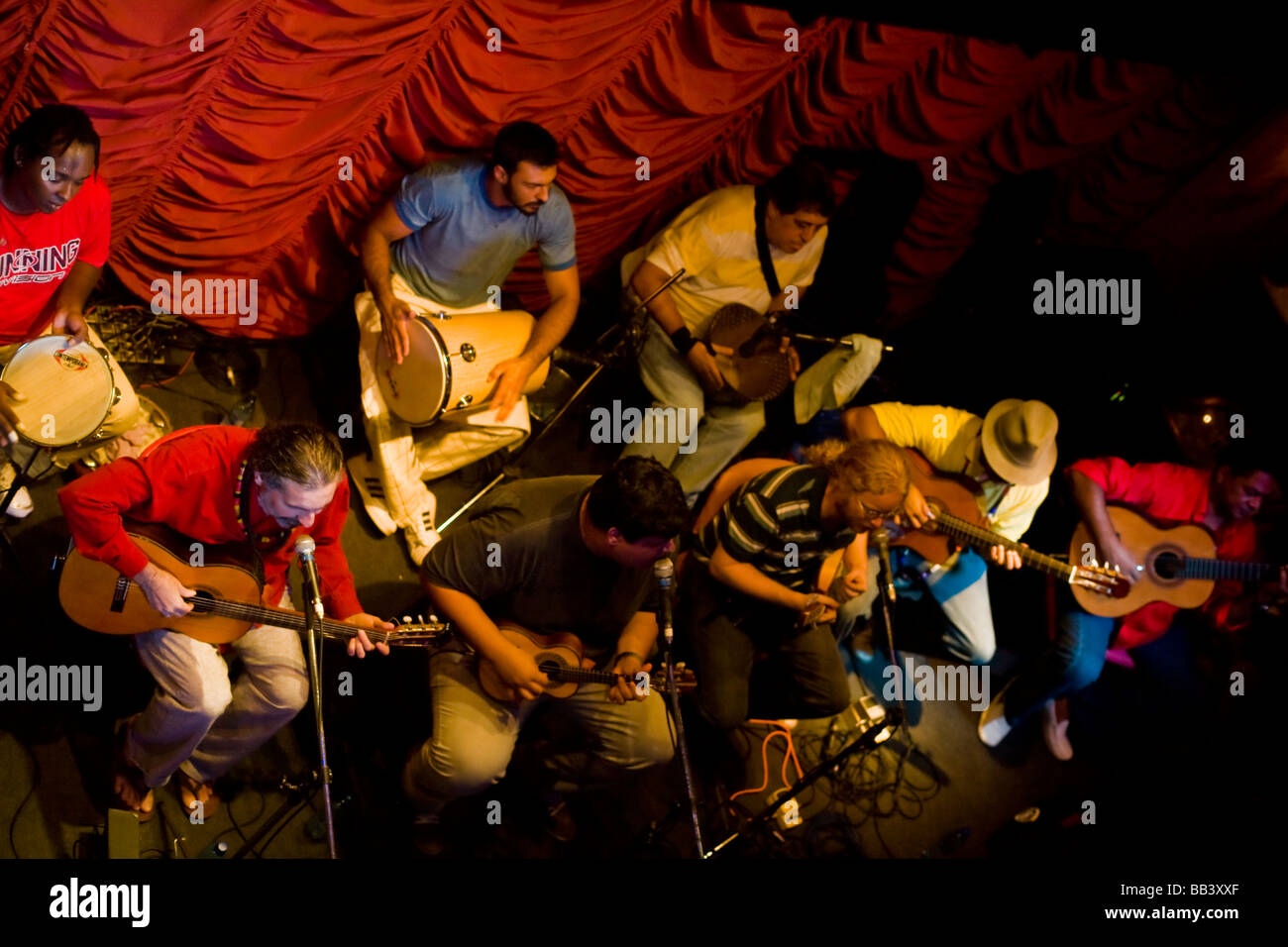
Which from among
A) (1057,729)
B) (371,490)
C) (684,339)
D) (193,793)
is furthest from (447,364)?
(1057,729)

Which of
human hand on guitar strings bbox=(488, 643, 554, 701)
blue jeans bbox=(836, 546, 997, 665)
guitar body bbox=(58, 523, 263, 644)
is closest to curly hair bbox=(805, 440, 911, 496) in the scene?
blue jeans bbox=(836, 546, 997, 665)

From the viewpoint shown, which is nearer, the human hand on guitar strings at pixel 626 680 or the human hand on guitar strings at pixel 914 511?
the human hand on guitar strings at pixel 626 680

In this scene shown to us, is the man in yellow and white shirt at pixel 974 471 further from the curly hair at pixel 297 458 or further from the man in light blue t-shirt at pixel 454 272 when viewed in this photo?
the curly hair at pixel 297 458

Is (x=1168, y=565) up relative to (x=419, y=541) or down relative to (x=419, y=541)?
down

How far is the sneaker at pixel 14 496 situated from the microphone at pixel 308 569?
1.71 m

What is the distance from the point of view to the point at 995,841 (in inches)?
173

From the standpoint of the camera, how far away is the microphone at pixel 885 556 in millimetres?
3953

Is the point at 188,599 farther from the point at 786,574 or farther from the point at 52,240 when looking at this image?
the point at 786,574

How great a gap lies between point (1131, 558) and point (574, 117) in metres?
3.16

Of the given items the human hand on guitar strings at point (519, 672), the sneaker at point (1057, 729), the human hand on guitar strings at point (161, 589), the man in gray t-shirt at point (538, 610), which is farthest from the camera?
the sneaker at point (1057, 729)

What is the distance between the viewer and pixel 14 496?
3.61 m

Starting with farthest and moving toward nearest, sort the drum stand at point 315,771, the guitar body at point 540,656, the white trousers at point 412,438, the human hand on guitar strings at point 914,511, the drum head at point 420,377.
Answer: the human hand on guitar strings at point 914,511 < the white trousers at point 412,438 < the drum head at point 420,377 < the guitar body at point 540,656 < the drum stand at point 315,771

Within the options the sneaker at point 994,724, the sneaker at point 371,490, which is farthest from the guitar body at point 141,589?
the sneaker at point 994,724
